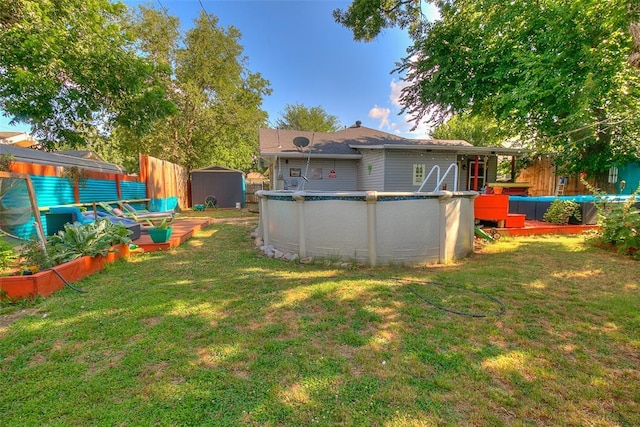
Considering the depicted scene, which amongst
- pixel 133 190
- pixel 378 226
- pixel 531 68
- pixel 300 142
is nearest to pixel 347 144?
pixel 300 142

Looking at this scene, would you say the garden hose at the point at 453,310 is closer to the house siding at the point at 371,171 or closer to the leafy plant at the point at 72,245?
the leafy plant at the point at 72,245

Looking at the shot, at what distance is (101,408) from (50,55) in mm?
9201

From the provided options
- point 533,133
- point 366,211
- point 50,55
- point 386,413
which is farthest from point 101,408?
point 533,133

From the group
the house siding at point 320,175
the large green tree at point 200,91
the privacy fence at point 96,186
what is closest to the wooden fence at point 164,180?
the privacy fence at point 96,186

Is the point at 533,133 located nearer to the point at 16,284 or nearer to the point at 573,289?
the point at 573,289

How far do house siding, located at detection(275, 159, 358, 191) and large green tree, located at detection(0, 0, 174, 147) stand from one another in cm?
459

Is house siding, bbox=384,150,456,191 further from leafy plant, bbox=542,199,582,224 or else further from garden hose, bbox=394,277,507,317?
garden hose, bbox=394,277,507,317

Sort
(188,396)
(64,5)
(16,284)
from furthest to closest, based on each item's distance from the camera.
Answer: (64,5), (16,284), (188,396)

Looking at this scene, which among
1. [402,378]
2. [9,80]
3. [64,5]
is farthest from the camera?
[64,5]

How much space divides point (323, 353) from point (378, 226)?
8.75ft

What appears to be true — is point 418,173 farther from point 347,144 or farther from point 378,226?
point 378,226

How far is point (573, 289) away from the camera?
3498 millimetres

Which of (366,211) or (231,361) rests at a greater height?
(366,211)

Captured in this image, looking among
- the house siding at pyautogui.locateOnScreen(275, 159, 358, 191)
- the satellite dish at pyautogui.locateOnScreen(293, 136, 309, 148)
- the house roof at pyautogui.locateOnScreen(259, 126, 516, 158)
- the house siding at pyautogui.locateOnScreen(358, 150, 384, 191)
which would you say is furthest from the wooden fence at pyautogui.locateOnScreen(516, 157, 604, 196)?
the satellite dish at pyautogui.locateOnScreen(293, 136, 309, 148)
